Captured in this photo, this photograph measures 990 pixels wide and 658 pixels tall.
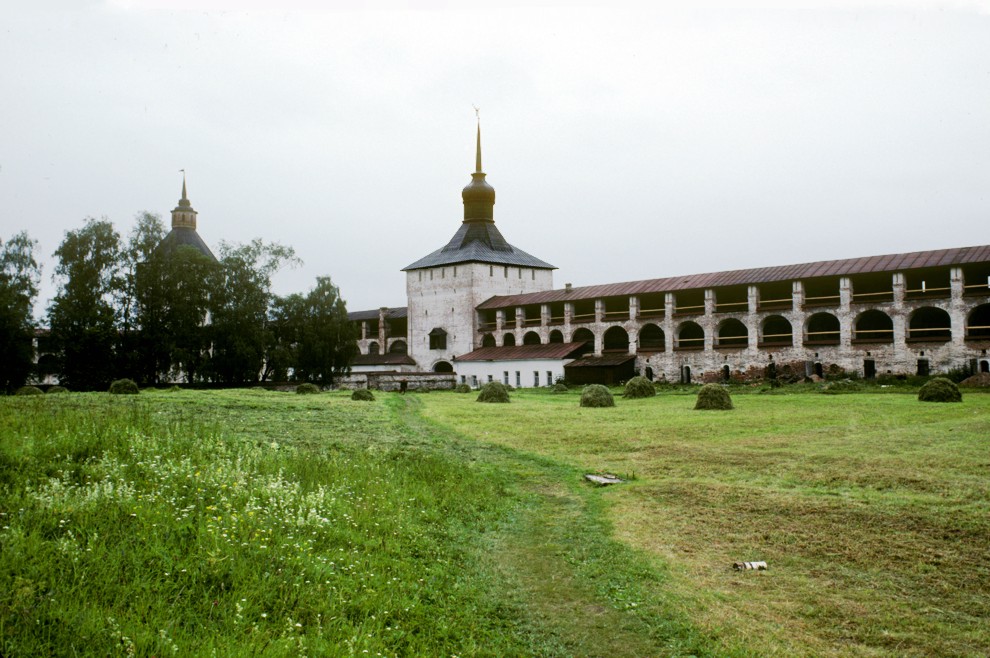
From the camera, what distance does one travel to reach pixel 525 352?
50938 mm

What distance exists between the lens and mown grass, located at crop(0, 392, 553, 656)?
470 cm

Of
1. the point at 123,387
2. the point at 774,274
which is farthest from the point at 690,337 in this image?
the point at 123,387

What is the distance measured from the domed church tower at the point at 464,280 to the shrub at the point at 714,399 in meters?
33.5

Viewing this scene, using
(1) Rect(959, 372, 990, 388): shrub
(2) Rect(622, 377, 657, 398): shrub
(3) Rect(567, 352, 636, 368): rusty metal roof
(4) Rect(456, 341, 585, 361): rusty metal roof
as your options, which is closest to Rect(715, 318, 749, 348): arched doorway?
(3) Rect(567, 352, 636, 368): rusty metal roof

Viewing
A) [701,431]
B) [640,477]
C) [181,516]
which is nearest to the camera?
[181,516]

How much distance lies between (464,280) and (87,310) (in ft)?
89.1

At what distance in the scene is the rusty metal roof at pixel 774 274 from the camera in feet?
120

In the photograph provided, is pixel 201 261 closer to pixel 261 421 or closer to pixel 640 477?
pixel 261 421

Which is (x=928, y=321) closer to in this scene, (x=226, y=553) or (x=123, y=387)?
(x=123, y=387)

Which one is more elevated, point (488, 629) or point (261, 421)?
A: point (261, 421)

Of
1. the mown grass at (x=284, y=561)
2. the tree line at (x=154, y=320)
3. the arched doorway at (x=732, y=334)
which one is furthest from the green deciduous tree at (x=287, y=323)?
the mown grass at (x=284, y=561)

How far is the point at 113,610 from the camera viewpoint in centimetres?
471

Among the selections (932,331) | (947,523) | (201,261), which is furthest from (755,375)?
(947,523)

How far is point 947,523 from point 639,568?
3633 millimetres
